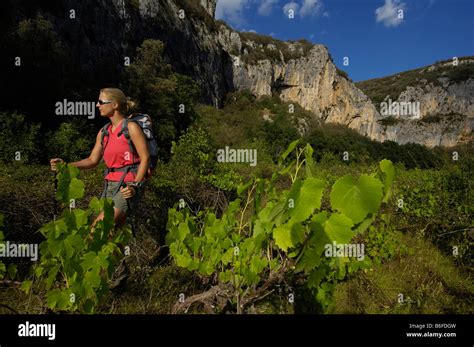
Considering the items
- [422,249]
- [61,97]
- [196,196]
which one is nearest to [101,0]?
[61,97]

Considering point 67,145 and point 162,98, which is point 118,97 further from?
point 162,98

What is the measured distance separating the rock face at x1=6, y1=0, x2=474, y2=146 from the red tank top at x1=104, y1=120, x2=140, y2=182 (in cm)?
989

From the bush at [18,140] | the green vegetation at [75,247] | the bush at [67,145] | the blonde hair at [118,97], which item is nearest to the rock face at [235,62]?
the bush at [18,140]

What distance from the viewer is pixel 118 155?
221cm

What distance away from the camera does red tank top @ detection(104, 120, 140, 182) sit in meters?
2.19

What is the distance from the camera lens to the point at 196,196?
4.37m

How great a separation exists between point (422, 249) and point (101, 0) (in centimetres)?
2571

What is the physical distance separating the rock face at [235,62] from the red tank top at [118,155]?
32.4 feet

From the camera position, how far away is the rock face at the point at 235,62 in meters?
20.2

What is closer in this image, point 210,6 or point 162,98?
point 162,98

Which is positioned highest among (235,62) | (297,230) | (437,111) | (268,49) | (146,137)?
(268,49)

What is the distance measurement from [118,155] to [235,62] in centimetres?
6312

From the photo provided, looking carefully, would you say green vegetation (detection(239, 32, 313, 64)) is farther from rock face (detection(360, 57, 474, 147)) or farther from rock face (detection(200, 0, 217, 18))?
rock face (detection(360, 57, 474, 147))

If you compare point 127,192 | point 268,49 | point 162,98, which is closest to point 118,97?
point 127,192
